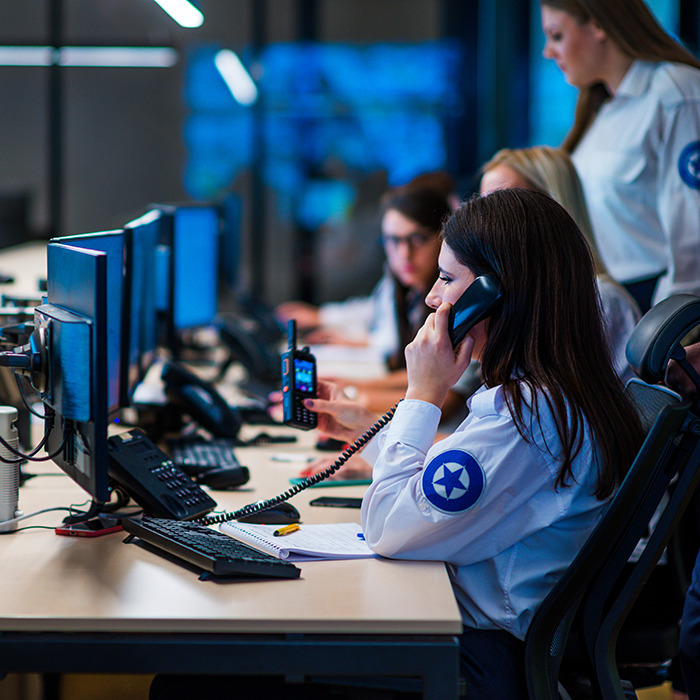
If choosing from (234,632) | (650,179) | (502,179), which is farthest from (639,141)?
(234,632)

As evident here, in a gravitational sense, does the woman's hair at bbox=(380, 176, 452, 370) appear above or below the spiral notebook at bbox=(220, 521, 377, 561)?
above

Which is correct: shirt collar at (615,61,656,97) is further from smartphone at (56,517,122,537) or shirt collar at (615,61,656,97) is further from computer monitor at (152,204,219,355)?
smartphone at (56,517,122,537)

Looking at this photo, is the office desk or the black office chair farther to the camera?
the black office chair

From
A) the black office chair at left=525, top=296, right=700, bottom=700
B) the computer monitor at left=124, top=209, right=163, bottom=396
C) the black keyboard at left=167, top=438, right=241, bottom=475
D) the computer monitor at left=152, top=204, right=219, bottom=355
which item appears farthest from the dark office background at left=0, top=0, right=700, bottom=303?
the black office chair at left=525, top=296, right=700, bottom=700

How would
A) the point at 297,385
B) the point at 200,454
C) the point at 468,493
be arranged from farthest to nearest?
the point at 200,454 → the point at 297,385 → the point at 468,493

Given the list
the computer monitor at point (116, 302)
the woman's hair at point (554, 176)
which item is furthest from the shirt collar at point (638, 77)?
the computer monitor at point (116, 302)

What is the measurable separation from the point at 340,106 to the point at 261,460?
4.72 metres

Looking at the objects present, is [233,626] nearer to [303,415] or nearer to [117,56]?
[303,415]

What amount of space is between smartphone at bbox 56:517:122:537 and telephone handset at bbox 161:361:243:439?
0.71 metres

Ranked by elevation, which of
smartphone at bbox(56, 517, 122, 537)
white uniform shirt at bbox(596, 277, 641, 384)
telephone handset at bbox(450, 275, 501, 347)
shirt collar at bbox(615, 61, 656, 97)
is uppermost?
shirt collar at bbox(615, 61, 656, 97)

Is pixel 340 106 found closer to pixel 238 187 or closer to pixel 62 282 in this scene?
pixel 238 187

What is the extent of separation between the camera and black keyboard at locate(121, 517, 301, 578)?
1.25 meters

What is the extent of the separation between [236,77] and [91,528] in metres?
5.08

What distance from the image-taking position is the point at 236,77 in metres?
6.07
